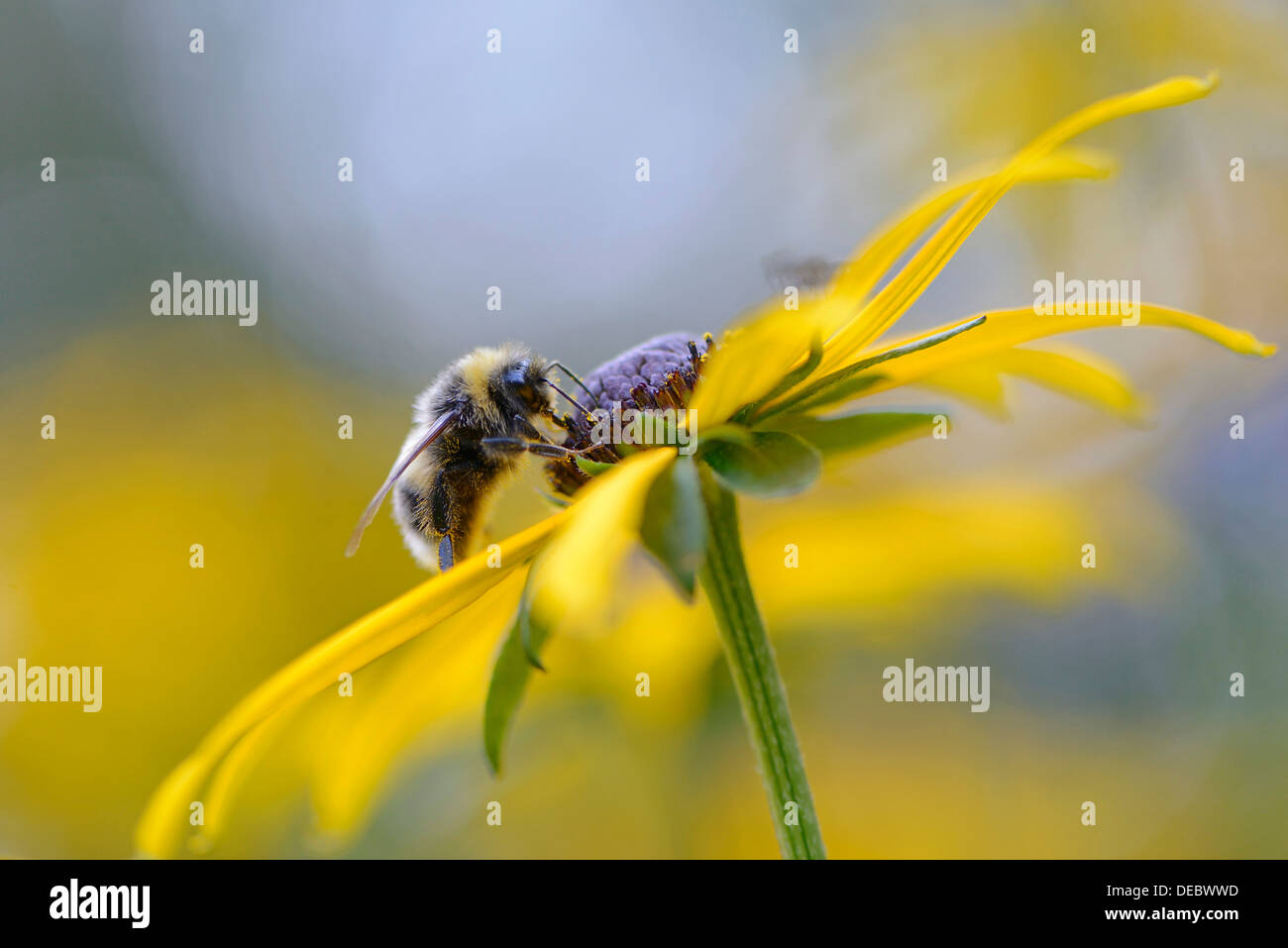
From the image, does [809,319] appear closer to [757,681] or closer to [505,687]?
[757,681]

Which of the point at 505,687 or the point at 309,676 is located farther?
the point at 505,687

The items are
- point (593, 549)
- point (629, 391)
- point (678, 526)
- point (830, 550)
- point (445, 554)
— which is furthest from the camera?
point (830, 550)

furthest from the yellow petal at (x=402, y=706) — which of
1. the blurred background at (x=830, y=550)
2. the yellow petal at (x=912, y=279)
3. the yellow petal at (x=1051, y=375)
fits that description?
the yellow petal at (x=1051, y=375)

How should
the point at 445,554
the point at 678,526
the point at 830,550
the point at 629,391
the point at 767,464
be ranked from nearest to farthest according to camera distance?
the point at 678,526 → the point at 767,464 → the point at 445,554 → the point at 629,391 → the point at 830,550

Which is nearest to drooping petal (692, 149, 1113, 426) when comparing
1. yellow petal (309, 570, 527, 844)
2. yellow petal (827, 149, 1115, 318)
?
yellow petal (827, 149, 1115, 318)

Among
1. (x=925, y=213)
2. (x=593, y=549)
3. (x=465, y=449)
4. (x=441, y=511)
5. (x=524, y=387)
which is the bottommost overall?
(x=593, y=549)

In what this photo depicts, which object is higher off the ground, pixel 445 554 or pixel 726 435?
pixel 726 435

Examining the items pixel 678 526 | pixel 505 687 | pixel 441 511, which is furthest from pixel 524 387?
pixel 678 526

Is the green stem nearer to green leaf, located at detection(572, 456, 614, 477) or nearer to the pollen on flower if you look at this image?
green leaf, located at detection(572, 456, 614, 477)
